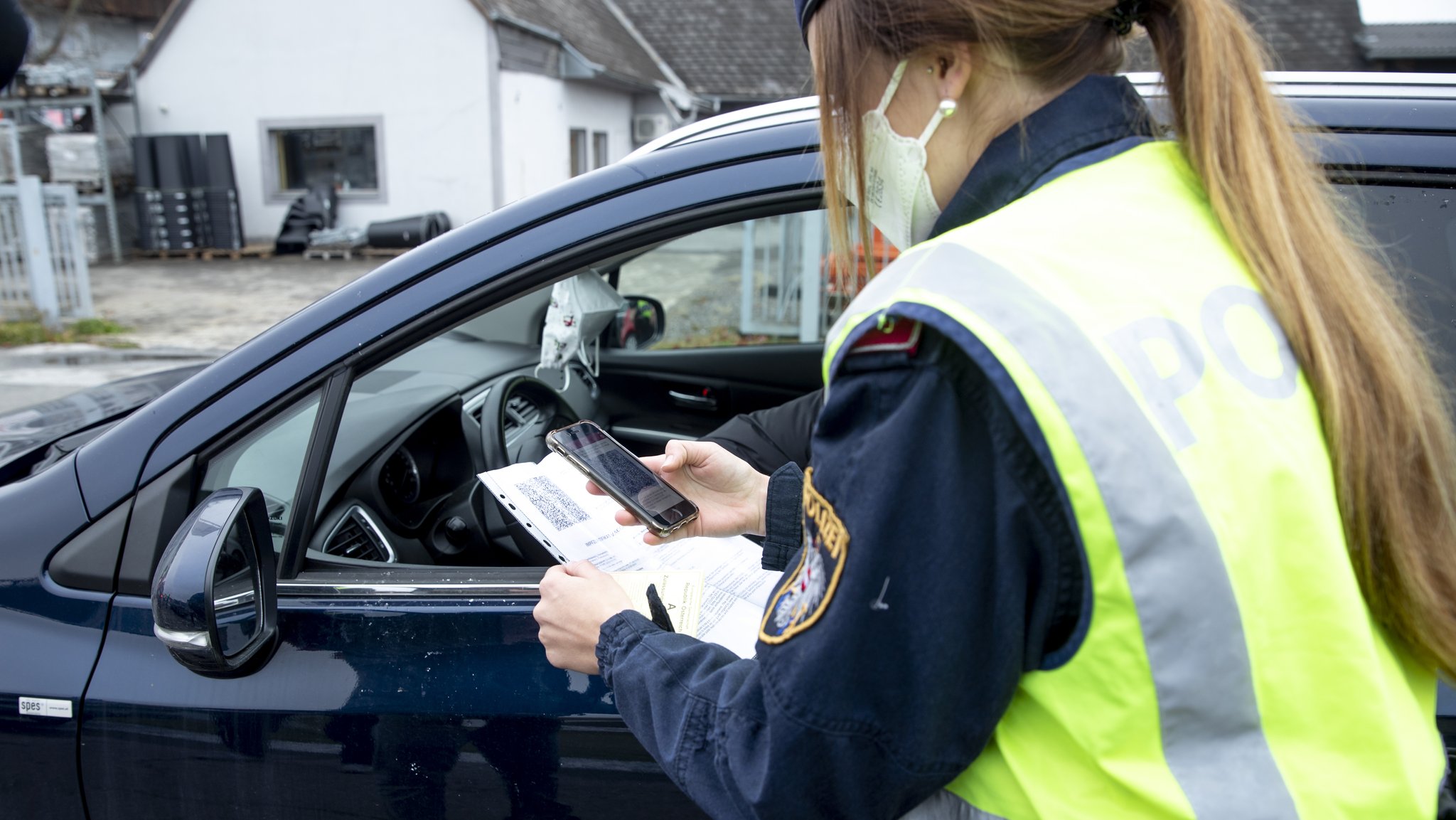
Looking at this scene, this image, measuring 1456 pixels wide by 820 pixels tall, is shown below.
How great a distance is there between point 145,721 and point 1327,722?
1464 mm

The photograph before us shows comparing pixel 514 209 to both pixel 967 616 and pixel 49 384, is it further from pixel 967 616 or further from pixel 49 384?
pixel 49 384

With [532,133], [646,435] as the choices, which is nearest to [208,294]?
[532,133]

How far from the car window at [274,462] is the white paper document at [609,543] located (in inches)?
11.4

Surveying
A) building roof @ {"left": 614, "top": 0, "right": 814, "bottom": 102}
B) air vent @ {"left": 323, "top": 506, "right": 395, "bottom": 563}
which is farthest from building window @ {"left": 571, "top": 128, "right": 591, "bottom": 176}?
air vent @ {"left": 323, "top": 506, "right": 395, "bottom": 563}

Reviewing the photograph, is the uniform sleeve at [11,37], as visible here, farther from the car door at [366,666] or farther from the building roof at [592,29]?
the building roof at [592,29]

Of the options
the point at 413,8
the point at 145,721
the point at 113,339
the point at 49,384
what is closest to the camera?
the point at 145,721

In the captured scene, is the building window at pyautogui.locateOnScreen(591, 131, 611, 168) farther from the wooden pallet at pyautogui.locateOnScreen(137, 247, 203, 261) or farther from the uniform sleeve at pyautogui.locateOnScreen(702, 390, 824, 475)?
the uniform sleeve at pyautogui.locateOnScreen(702, 390, 824, 475)

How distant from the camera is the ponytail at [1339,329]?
0.76 metres

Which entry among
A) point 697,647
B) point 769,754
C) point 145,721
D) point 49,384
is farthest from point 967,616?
point 49,384

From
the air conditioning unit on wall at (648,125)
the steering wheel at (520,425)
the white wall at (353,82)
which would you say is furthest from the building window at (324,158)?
the steering wheel at (520,425)

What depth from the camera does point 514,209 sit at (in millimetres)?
1472

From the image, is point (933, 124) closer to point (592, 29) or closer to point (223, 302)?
point (223, 302)

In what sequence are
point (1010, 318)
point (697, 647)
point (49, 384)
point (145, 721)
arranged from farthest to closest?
point (49, 384)
point (145, 721)
point (697, 647)
point (1010, 318)

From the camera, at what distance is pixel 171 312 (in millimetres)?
10375
